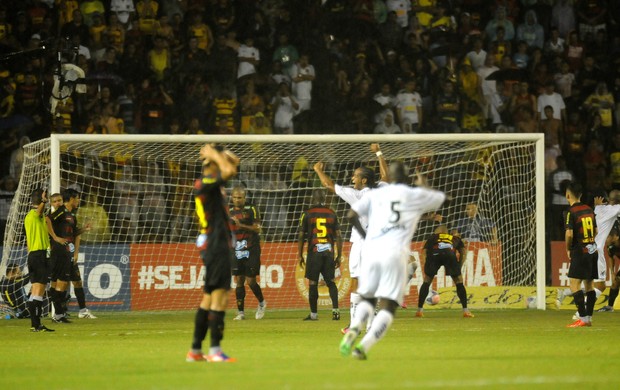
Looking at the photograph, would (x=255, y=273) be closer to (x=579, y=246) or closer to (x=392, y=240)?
(x=579, y=246)

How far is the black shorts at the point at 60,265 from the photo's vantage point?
18.8 metres

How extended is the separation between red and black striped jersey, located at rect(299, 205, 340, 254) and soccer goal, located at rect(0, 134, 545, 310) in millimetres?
2243

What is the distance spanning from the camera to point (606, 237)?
21.3 metres

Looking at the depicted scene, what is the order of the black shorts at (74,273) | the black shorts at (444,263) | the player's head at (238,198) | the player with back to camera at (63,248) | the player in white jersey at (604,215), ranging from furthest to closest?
the player in white jersey at (604,215) → the black shorts at (444,263) → the player's head at (238,198) → the black shorts at (74,273) → the player with back to camera at (63,248)

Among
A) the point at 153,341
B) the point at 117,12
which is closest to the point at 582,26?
the point at 117,12

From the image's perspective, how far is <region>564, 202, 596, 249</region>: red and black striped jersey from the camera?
16.7 m

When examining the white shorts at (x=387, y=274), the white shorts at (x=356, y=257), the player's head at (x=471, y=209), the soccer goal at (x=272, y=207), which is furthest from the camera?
the soccer goal at (x=272, y=207)

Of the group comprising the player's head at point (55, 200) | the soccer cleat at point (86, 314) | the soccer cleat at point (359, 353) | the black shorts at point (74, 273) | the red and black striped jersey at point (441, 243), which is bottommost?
the soccer cleat at point (86, 314)

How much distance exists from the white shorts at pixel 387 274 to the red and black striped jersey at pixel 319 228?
27.4ft

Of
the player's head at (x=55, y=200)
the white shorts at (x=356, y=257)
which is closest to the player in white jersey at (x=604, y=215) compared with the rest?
the white shorts at (x=356, y=257)

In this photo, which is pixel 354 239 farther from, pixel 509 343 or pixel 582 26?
pixel 582 26

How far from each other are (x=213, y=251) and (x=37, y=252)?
23.3ft

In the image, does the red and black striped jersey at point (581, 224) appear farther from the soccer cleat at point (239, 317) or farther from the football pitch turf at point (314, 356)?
the soccer cleat at point (239, 317)

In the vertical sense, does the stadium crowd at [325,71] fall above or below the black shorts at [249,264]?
above
